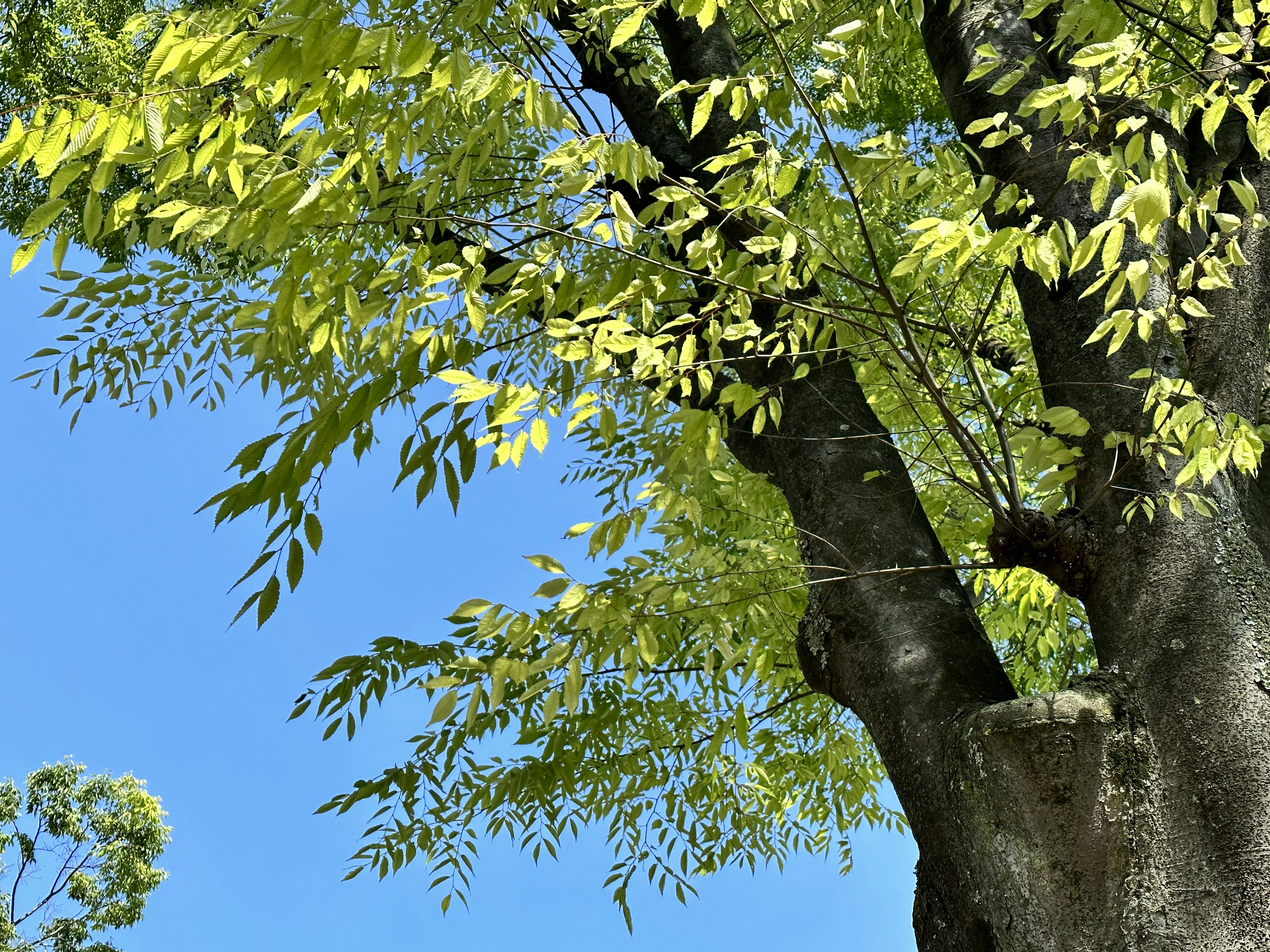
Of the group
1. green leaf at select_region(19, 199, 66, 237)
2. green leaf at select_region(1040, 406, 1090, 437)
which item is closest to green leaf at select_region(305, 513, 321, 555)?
green leaf at select_region(19, 199, 66, 237)

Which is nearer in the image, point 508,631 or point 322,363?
point 508,631

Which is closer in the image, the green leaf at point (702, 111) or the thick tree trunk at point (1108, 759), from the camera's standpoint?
the green leaf at point (702, 111)

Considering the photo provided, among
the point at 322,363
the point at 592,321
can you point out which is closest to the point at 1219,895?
the point at 592,321

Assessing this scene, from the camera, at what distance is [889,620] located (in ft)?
8.30

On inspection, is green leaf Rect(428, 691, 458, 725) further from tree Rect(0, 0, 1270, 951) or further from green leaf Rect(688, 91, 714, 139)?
green leaf Rect(688, 91, 714, 139)

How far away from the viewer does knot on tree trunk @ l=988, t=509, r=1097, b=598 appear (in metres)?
2.31

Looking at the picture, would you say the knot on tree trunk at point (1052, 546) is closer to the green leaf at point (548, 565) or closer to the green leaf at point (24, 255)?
the green leaf at point (548, 565)

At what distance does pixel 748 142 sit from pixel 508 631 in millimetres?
1085

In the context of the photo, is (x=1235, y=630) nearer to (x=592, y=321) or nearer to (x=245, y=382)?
(x=592, y=321)

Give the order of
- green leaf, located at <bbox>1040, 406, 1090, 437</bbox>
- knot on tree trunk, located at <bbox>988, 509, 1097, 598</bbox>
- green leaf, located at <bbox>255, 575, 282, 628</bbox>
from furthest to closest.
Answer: knot on tree trunk, located at <bbox>988, 509, 1097, 598</bbox> → green leaf, located at <bbox>1040, 406, 1090, 437</bbox> → green leaf, located at <bbox>255, 575, 282, 628</bbox>

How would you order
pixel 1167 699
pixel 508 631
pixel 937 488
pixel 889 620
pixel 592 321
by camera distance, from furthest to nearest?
pixel 937 488, pixel 592 321, pixel 889 620, pixel 1167 699, pixel 508 631

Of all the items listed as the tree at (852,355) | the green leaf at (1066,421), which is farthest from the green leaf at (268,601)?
the green leaf at (1066,421)

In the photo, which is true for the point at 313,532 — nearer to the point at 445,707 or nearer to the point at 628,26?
the point at 445,707

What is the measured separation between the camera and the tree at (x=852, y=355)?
5.43 ft
